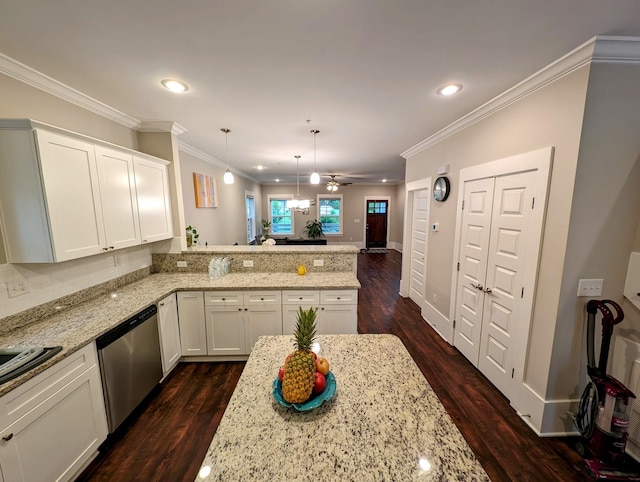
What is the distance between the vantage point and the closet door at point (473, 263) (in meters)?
2.48

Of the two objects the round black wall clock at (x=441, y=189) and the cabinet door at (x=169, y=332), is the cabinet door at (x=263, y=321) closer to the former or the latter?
the cabinet door at (x=169, y=332)

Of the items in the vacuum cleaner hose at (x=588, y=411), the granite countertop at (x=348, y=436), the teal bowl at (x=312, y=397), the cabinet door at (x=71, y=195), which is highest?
the cabinet door at (x=71, y=195)

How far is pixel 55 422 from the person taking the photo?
56.0 inches

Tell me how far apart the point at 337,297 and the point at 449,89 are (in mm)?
2156

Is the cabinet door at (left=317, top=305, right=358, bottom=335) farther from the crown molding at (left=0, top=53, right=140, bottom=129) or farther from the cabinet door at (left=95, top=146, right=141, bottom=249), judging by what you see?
the crown molding at (left=0, top=53, right=140, bottom=129)

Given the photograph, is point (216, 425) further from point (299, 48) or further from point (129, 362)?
point (299, 48)

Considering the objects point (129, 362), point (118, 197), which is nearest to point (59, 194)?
point (118, 197)

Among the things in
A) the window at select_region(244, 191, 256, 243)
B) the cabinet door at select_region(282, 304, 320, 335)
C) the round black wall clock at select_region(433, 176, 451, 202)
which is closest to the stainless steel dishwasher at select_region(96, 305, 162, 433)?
the cabinet door at select_region(282, 304, 320, 335)

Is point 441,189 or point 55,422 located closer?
point 55,422

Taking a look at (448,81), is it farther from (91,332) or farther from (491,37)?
(91,332)

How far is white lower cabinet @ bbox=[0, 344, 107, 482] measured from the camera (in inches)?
48.1

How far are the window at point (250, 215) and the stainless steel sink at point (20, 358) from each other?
611 centimetres

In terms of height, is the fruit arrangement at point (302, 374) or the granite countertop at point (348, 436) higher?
the fruit arrangement at point (302, 374)

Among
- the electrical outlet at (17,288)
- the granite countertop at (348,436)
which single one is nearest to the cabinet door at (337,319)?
the granite countertop at (348,436)
